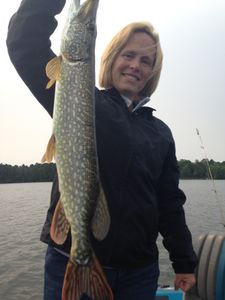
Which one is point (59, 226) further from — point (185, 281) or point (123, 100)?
point (185, 281)

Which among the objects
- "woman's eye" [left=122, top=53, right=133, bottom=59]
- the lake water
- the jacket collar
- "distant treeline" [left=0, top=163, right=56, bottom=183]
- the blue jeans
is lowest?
the lake water

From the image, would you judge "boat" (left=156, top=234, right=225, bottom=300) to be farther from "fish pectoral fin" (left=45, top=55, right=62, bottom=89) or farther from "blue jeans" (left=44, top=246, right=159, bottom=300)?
"fish pectoral fin" (left=45, top=55, right=62, bottom=89)

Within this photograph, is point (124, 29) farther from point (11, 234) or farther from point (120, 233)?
point (11, 234)

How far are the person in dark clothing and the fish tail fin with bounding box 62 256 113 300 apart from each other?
0.61ft

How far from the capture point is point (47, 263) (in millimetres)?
2359

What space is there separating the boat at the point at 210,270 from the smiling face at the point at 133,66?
5.53 ft

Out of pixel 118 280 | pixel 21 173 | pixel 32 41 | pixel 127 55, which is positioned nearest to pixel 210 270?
pixel 118 280

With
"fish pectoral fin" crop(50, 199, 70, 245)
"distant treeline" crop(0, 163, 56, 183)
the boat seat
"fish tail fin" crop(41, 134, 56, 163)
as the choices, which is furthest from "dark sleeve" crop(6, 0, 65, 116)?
"distant treeline" crop(0, 163, 56, 183)

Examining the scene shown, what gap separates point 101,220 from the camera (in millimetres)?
2186

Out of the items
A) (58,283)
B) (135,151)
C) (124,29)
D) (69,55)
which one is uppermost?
(124,29)

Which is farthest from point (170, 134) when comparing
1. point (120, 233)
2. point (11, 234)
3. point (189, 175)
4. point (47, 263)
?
point (189, 175)

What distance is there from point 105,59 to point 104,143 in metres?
0.79

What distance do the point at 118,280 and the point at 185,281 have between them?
0.82 meters

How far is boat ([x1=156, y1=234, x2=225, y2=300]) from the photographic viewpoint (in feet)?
11.6
